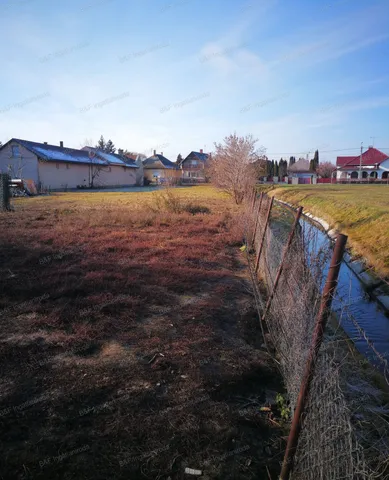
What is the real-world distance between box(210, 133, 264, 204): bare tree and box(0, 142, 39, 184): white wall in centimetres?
2198

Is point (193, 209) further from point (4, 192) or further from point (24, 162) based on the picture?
point (24, 162)

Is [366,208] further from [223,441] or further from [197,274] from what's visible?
[223,441]

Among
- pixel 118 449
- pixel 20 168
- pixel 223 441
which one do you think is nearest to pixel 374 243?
pixel 223 441

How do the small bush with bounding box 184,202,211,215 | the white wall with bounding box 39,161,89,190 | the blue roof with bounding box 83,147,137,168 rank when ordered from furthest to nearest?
the blue roof with bounding box 83,147,137,168 → the white wall with bounding box 39,161,89,190 → the small bush with bounding box 184,202,211,215

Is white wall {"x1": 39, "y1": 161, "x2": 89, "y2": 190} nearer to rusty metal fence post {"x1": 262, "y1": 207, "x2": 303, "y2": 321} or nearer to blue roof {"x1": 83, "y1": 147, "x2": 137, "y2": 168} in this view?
blue roof {"x1": 83, "y1": 147, "x2": 137, "y2": 168}

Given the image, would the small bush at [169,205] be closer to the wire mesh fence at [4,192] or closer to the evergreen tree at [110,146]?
the wire mesh fence at [4,192]

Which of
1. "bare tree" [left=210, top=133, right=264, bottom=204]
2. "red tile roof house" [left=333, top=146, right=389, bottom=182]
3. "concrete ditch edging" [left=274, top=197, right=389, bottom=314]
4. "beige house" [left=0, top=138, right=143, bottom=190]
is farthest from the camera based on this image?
"red tile roof house" [left=333, top=146, right=389, bottom=182]

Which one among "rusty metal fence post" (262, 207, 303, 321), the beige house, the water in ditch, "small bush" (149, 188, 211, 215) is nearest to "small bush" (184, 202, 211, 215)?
"small bush" (149, 188, 211, 215)

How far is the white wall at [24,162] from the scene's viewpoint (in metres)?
38.9

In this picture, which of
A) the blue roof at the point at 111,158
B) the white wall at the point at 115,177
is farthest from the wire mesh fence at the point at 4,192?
the blue roof at the point at 111,158

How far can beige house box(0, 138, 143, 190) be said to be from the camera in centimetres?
3903

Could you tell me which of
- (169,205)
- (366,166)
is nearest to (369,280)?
(169,205)

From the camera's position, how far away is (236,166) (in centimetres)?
Answer: 2814

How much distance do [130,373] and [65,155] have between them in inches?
1799
